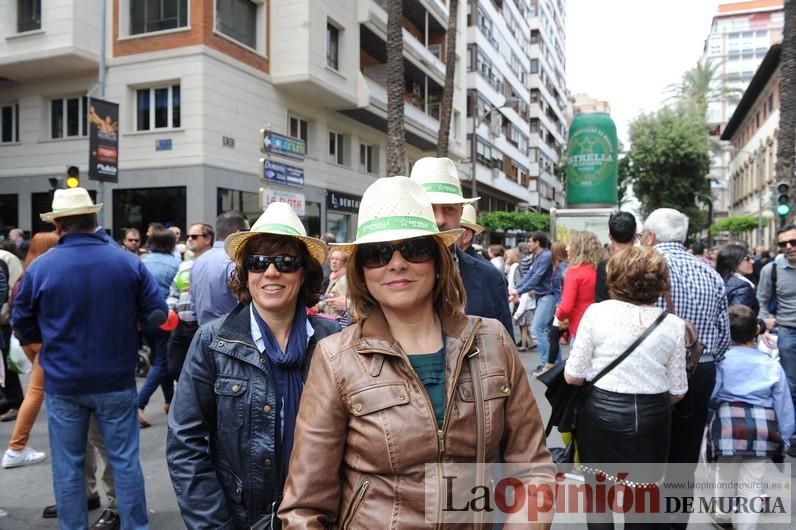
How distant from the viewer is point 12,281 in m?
5.79

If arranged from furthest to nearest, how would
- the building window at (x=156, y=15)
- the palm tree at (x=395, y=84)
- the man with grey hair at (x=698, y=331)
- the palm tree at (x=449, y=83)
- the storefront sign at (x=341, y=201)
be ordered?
the storefront sign at (x=341, y=201) → the palm tree at (x=449, y=83) → the building window at (x=156, y=15) → the palm tree at (x=395, y=84) → the man with grey hair at (x=698, y=331)

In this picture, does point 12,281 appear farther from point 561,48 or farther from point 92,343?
point 561,48

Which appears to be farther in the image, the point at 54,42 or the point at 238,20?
the point at 238,20

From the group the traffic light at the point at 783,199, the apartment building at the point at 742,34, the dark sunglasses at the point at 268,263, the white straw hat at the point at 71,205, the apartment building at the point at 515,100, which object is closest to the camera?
the dark sunglasses at the point at 268,263

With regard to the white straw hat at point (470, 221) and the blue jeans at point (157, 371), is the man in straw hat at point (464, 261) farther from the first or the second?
the blue jeans at point (157, 371)

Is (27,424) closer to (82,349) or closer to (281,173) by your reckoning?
(82,349)

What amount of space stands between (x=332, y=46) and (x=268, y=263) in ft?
63.9

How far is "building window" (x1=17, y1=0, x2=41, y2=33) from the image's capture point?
16938 mm

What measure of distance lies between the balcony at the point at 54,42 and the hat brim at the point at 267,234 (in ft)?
54.2

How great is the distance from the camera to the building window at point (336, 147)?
2203 cm

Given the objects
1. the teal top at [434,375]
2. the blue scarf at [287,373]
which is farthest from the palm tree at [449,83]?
the teal top at [434,375]

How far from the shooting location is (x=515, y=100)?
85.0 feet

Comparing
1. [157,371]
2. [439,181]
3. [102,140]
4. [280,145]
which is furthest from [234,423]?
[102,140]

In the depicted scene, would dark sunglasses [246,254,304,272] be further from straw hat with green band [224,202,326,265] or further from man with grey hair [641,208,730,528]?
man with grey hair [641,208,730,528]
